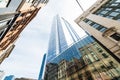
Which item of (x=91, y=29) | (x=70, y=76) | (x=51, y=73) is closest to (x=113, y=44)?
(x=91, y=29)

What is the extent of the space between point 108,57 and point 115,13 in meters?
7.81

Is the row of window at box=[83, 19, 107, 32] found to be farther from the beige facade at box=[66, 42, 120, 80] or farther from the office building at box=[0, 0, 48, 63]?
the office building at box=[0, 0, 48, 63]

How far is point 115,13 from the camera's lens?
93.2 ft

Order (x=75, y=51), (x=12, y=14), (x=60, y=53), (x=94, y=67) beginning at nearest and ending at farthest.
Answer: (x=12, y=14), (x=94, y=67), (x=75, y=51), (x=60, y=53)

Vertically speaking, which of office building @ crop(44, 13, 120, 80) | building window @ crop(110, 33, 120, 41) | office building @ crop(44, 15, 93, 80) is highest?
building window @ crop(110, 33, 120, 41)

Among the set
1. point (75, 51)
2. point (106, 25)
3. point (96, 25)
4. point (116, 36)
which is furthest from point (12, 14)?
point (75, 51)

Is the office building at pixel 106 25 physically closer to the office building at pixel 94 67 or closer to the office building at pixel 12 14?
the office building at pixel 94 67

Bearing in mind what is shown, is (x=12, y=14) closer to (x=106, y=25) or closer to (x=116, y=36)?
(x=116, y=36)

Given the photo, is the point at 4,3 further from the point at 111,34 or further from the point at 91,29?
the point at 91,29

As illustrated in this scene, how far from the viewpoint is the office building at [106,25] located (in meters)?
23.9

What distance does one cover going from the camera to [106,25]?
92.9 feet

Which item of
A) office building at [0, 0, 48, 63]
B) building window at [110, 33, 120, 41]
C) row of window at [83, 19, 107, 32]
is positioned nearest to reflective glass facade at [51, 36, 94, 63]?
row of window at [83, 19, 107, 32]

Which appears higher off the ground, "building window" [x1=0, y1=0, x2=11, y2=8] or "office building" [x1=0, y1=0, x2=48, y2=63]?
"building window" [x1=0, y1=0, x2=11, y2=8]

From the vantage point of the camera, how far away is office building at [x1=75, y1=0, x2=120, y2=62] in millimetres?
23938
